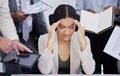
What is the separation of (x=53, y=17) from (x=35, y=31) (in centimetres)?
47

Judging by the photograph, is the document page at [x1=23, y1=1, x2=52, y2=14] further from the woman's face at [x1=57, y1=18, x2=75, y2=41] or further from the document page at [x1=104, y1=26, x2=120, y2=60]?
the document page at [x1=104, y1=26, x2=120, y2=60]

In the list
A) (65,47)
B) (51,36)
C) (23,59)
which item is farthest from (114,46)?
(23,59)

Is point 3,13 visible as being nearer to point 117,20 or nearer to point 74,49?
point 74,49

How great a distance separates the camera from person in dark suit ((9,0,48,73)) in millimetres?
2088

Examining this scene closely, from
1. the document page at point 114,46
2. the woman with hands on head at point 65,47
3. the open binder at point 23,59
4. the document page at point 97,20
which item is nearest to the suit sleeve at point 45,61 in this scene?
the woman with hands on head at point 65,47

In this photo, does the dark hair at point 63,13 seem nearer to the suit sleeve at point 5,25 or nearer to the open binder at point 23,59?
the suit sleeve at point 5,25

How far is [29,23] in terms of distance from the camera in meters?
2.22

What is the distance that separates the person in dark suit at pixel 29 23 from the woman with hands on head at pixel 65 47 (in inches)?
5.4

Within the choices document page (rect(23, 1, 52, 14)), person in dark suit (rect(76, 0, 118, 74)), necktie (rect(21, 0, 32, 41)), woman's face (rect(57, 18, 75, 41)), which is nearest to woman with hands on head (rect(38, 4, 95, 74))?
woman's face (rect(57, 18, 75, 41))

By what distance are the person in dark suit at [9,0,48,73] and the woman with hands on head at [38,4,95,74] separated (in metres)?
0.14

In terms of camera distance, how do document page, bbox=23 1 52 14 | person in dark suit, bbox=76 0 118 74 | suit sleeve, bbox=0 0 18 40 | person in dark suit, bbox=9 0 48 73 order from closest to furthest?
1. suit sleeve, bbox=0 0 18 40
2. document page, bbox=23 1 52 14
3. person in dark suit, bbox=9 0 48 73
4. person in dark suit, bbox=76 0 118 74

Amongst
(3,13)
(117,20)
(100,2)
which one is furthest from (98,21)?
(3,13)

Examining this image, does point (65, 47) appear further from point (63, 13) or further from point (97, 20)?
point (97, 20)

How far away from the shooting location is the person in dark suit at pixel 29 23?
6.85 feet
